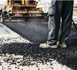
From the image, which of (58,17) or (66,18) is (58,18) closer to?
(58,17)

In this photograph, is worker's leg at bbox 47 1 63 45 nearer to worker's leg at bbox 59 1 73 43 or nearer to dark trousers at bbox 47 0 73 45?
dark trousers at bbox 47 0 73 45

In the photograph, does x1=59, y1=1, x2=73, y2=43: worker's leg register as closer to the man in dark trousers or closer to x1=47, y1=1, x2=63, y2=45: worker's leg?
the man in dark trousers

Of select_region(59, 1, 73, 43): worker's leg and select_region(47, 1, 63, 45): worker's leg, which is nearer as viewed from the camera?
select_region(47, 1, 63, 45): worker's leg

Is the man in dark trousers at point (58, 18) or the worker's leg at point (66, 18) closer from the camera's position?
the man in dark trousers at point (58, 18)

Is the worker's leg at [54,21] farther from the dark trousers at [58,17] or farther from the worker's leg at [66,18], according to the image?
the worker's leg at [66,18]

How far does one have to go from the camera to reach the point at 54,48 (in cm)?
321

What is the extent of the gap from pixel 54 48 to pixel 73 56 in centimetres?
66

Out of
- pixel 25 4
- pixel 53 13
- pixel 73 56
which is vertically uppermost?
pixel 25 4

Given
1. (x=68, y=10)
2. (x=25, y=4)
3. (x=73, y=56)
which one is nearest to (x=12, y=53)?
(x=73, y=56)

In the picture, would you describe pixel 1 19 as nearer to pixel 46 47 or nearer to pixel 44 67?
pixel 46 47

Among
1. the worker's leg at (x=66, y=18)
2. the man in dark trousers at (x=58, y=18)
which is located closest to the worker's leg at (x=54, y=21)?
the man in dark trousers at (x=58, y=18)

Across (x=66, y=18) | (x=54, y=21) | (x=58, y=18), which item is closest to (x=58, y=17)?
(x=58, y=18)

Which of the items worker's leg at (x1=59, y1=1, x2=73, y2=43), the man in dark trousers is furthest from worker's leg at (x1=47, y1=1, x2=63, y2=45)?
worker's leg at (x1=59, y1=1, x2=73, y2=43)

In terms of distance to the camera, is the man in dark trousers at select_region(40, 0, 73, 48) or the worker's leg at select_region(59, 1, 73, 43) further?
the worker's leg at select_region(59, 1, 73, 43)
